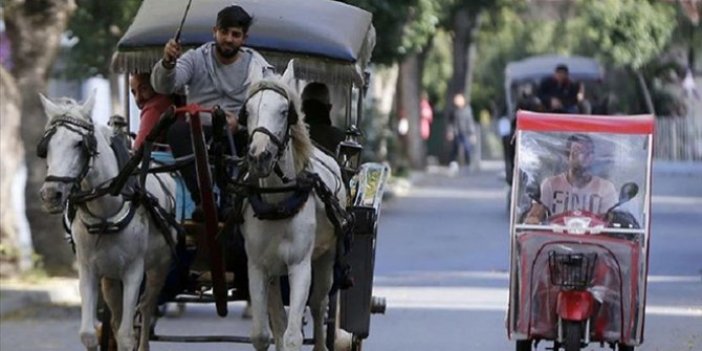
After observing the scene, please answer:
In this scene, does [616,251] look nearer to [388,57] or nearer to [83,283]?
[83,283]

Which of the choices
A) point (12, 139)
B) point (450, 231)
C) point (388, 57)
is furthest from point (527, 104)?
point (12, 139)

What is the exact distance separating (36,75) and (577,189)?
8029mm

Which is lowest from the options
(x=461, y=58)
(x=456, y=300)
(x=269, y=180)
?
(x=456, y=300)

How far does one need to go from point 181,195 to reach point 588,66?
94.8 ft

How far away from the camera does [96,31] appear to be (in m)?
28.2

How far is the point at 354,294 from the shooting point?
12352 millimetres

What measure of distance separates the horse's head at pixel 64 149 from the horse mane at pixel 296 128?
38.7 inches

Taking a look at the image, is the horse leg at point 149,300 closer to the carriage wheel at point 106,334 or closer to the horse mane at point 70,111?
the carriage wheel at point 106,334

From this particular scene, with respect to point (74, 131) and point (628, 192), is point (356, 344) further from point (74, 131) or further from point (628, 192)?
point (74, 131)

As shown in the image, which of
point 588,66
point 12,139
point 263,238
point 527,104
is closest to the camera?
point 263,238

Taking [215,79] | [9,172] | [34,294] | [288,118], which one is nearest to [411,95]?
[9,172]

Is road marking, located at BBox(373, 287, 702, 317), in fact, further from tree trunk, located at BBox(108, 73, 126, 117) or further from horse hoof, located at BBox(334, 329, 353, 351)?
tree trunk, located at BBox(108, 73, 126, 117)

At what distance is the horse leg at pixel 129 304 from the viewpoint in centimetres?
→ 1120

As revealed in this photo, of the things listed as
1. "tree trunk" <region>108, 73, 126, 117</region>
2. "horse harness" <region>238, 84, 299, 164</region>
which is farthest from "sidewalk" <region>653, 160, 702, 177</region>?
"horse harness" <region>238, 84, 299, 164</region>
